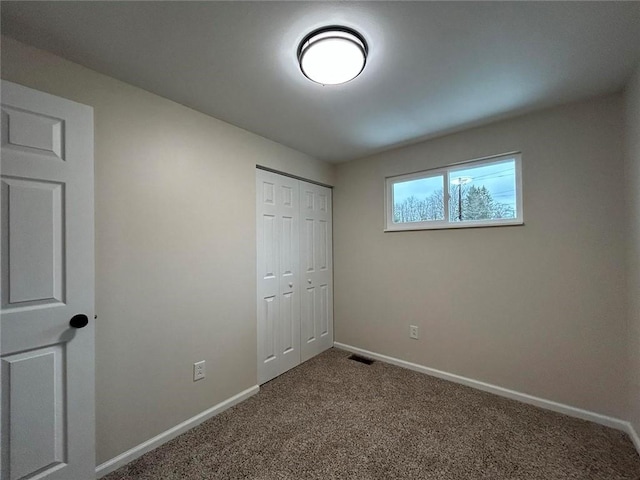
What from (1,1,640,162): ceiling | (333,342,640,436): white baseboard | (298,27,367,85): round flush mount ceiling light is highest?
(1,1,640,162): ceiling

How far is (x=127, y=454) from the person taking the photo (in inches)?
60.7

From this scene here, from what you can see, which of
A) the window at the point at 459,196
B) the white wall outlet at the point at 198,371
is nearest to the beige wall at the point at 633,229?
the window at the point at 459,196

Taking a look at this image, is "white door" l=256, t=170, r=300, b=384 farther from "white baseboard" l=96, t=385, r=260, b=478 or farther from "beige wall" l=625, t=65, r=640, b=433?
"beige wall" l=625, t=65, r=640, b=433

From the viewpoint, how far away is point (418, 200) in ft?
8.88

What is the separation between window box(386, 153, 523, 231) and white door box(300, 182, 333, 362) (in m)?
0.79

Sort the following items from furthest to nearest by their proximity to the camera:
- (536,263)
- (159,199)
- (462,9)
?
(536,263)
(159,199)
(462,9)

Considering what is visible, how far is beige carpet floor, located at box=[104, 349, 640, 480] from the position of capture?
146 centimetres

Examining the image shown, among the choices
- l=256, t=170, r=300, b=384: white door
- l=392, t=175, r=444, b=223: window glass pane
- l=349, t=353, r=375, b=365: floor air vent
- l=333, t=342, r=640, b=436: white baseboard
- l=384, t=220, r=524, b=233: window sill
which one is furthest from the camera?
l=349, t=353, r=375, b=365: floor air vent

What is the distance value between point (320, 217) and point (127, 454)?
2.51 meters

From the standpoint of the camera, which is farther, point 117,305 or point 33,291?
point 117,305

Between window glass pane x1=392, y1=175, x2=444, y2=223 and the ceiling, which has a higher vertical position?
the ceiling

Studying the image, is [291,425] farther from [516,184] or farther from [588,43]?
[588,43]

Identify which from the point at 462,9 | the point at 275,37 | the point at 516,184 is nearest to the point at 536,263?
the point at 516,184

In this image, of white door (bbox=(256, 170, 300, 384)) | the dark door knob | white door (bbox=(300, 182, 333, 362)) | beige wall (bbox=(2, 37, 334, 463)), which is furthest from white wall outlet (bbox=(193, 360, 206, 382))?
white door (bbox=(300, 182, 333, 362))
